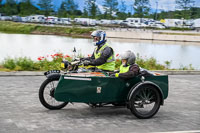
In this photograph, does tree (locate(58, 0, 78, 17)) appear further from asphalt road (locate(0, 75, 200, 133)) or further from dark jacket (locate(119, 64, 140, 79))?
dark jacket (locate(119, 64, 140, 79))

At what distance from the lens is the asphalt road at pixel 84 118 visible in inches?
249

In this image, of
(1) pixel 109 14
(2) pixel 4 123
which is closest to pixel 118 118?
(2) pixel 4 123

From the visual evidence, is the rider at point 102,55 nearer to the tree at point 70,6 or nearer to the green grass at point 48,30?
the green grass at point 48,30

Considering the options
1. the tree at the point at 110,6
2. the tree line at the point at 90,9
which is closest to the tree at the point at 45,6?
the tree line at the point at 90,9

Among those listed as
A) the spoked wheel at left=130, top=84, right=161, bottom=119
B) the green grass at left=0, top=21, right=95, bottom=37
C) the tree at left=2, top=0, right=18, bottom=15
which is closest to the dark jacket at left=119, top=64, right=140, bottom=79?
the spoked wheel at left=130, top=84, right=161, bottom=119

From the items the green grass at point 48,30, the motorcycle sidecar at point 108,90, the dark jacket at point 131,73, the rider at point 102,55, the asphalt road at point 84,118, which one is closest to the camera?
the asphalt road at point 84,118

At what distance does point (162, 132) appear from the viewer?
6.34 m

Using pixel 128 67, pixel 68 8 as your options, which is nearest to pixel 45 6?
pixel 68 8

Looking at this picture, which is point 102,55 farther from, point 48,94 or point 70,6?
point 70,6

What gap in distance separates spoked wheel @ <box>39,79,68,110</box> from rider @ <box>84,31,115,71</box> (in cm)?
85

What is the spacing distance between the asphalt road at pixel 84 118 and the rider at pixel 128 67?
91 centimetres

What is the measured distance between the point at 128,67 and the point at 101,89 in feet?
2.74

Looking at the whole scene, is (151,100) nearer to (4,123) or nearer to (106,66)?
(106,66)

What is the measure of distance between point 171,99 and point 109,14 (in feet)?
433
